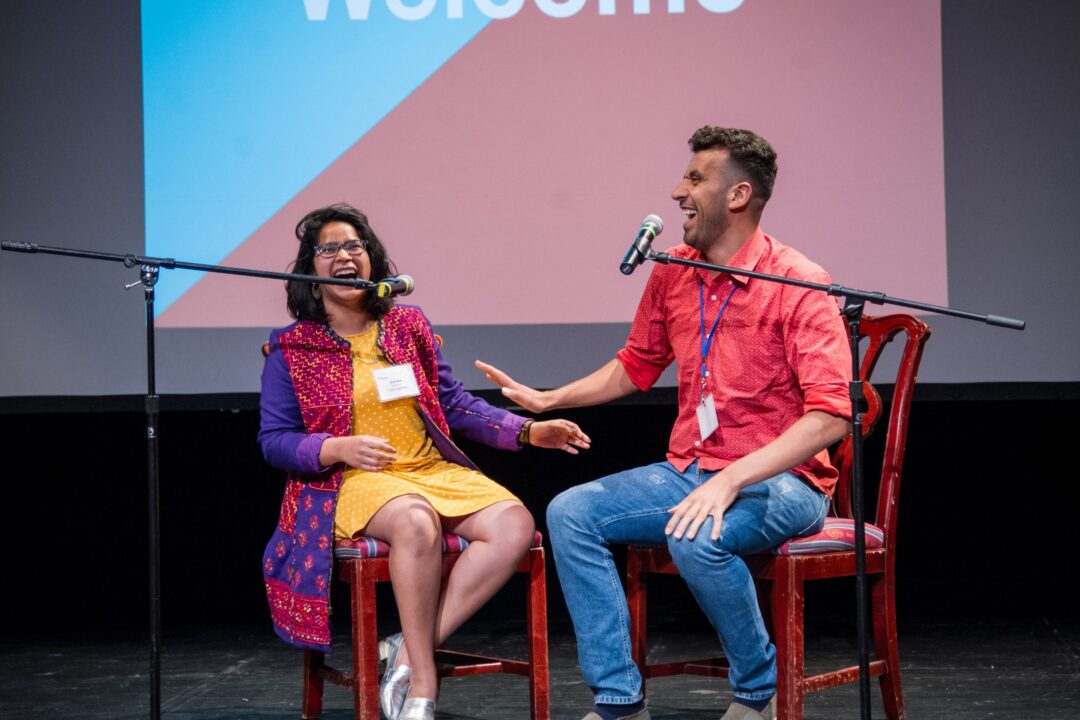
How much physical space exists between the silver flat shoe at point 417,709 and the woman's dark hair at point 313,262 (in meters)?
0.92

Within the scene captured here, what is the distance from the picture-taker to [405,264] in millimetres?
3859

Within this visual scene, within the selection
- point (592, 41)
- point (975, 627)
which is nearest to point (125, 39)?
point (592, 41)

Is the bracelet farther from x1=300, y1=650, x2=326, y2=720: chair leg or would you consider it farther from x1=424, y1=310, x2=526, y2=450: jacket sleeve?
x1=300, y1=650, x2=326, y2=720: chair leg

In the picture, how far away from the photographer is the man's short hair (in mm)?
2756

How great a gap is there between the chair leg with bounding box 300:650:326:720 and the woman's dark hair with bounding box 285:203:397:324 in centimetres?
80

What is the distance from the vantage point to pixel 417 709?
2.63 m

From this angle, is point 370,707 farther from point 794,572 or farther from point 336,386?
point 794,572

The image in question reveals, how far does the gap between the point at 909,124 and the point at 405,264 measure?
1586 millimetres

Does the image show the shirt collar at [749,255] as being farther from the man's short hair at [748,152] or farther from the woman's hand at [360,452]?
the woman's hand at [360,452]

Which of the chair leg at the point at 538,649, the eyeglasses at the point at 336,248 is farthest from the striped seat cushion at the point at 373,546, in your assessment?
the eyeglasses at the point at 336,248

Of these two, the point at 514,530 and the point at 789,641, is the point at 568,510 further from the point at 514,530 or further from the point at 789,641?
the point at 789,641

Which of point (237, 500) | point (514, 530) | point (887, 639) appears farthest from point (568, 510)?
point (237, 500)

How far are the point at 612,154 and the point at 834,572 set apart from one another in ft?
5.42

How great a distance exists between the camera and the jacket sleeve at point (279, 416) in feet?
9.37
